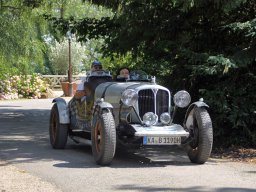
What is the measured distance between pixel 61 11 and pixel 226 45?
11516mm

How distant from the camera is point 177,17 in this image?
12328 millimetres

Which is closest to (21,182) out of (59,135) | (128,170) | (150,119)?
(128,170)

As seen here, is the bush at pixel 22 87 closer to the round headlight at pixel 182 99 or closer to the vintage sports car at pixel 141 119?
the vintage sports car at pixel 141 119

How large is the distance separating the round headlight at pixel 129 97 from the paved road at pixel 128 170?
3.46 ft

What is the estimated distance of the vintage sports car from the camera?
939 cm

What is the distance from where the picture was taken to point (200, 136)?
9.62 metres

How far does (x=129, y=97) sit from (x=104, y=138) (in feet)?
2.92

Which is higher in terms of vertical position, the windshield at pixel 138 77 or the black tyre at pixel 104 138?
the windshield at pixel 138 77

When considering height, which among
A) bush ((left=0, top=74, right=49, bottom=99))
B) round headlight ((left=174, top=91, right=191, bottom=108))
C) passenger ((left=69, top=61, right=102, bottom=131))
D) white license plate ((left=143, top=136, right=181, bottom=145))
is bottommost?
bush ((left=0, top=74, right=49, bottom=99))

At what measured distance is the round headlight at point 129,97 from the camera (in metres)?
9.69

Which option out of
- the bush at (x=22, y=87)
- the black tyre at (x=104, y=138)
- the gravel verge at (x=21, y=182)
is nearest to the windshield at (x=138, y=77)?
the black tyre at (x=104, y=138)

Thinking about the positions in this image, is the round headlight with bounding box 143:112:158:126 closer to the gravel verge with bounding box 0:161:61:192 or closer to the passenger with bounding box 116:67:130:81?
the passenger with bounding box 116:67:130:81

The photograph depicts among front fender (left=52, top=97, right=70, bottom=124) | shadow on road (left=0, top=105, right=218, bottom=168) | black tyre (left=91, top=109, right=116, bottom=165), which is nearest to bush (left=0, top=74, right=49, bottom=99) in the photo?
shadow on road (left=0, top=105, right=218, bottom=168)

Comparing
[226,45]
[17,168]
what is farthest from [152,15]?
[17,168]
